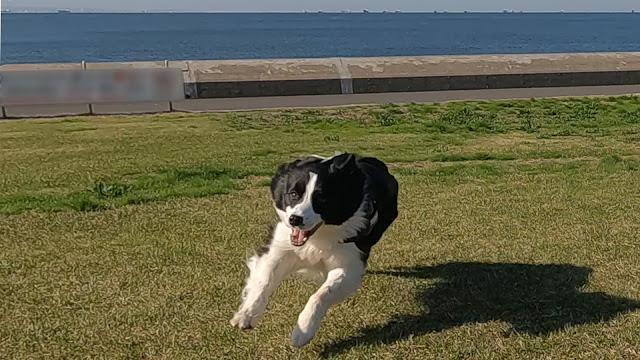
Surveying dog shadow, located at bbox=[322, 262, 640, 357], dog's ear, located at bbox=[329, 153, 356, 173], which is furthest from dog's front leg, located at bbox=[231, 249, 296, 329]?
dog's ear, located at bbox=[329, 153, 356, 173]

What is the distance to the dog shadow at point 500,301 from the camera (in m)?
4.27

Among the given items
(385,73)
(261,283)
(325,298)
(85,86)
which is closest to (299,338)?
(325,298)

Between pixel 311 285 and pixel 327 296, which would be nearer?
pixel 327 296

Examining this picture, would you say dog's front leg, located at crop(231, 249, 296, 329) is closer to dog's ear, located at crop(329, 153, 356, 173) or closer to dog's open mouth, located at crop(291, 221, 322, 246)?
dog's open mouth, located at crop(291, 221, 322, 246)

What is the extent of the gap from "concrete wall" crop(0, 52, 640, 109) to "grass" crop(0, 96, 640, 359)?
575cm

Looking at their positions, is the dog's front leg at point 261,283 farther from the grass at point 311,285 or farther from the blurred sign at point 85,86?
the blurred sign at point 85,86

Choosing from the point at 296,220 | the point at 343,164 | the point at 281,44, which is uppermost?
the point at 343,164

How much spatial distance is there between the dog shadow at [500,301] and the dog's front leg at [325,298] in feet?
0.45

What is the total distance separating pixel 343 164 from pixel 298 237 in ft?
Answer: 1.46

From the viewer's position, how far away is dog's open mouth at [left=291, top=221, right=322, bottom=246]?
13.4 ft

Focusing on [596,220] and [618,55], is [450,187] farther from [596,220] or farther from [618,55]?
[618,55]

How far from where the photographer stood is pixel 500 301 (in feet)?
15.4

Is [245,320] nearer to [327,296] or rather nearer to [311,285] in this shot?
[327,296]

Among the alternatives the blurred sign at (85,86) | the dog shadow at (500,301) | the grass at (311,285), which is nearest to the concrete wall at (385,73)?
the blurred sign at (85,86)
